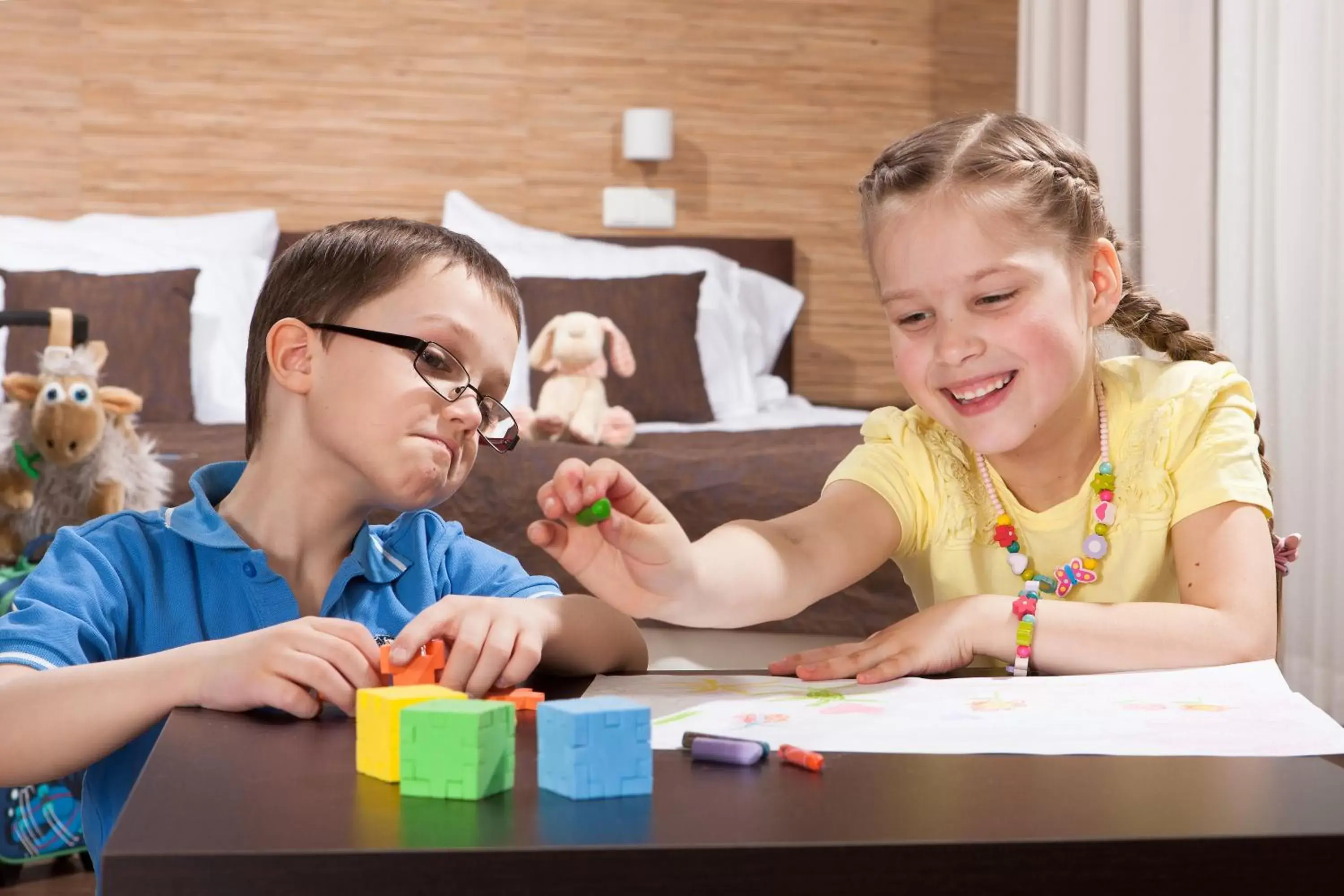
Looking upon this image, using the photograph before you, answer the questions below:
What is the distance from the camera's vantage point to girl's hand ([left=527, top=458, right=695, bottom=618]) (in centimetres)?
81

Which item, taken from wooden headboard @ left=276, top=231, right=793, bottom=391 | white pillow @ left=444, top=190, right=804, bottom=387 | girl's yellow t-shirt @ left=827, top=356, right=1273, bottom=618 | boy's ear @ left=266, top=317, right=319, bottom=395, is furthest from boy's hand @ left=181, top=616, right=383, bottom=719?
wooden headboard @ left=276, top=231, right=793, bottom=391

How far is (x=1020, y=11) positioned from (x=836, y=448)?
5.31ft

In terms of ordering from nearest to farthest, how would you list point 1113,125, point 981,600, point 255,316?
point 981,600
point 255,316
point 1113,125

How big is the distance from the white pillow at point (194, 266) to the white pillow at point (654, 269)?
1.93 feet

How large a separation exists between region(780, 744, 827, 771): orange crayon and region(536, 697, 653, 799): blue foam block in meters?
0.08

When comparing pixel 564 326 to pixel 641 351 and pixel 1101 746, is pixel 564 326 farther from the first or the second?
pixel 1101 746

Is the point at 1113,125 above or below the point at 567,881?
above

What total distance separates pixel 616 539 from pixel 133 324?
2807mm

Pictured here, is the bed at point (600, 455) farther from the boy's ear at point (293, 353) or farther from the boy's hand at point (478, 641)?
the boy's hand at point (478, 641)

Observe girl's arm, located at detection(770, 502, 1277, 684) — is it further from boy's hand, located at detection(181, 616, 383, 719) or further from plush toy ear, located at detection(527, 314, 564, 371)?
plush toy ear, located at detection(527, 314, 564, 371)

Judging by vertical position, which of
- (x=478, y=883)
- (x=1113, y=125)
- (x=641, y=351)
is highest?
(x=1113, y=125)

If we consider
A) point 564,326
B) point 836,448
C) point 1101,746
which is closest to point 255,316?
point 1101,746

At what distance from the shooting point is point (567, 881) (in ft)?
1.62

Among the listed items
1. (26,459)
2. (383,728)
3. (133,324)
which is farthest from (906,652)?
(133,324)
